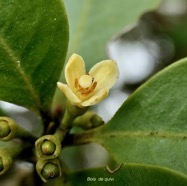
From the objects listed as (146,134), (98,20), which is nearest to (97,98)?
(146,134)

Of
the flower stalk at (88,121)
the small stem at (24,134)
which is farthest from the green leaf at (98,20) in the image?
the small stem at (24,134)

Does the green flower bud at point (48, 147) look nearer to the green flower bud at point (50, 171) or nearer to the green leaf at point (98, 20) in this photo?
the green flower bud at point (50, 171)

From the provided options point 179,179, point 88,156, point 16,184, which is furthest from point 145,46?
point 179,179

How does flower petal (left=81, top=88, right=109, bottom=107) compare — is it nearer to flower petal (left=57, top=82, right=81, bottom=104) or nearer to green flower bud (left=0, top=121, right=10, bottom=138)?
flower petal (left=57, top=82, right=81, bottom=104)

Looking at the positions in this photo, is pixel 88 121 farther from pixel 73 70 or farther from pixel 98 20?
pixel 98 20

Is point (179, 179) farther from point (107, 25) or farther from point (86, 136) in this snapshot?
point (107, 25)

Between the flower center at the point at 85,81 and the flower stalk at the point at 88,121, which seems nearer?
the flower center at the point at 85,81
